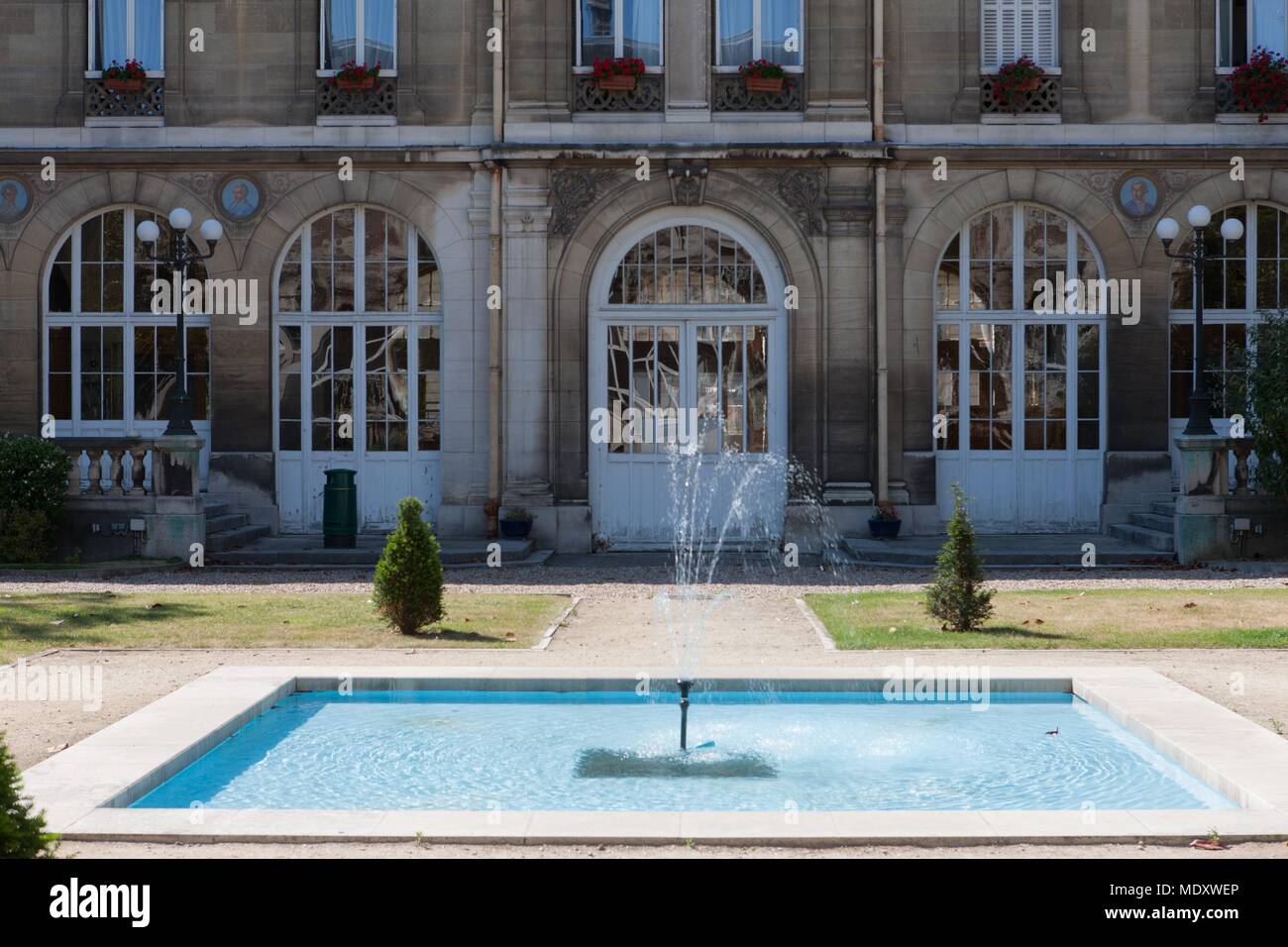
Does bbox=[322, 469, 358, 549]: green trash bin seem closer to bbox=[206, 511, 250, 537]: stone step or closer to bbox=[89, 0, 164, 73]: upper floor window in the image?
bbox=[206, 511, 250, 537]: stone step

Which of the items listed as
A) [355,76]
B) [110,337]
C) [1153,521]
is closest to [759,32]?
[355,76]

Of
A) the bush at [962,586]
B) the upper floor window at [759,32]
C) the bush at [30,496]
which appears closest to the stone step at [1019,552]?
the bush at [962,586]

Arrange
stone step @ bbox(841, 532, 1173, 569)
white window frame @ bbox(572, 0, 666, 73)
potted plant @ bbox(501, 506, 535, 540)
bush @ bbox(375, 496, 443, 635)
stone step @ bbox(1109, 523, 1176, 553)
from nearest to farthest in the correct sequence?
bush @ bbox(375, 496, 443, 635), stone step @ bbox(841, 532, 1173, 569), stone step @ bbox(1109, 523, 1176, 553), potted plant @ bbox(501, 506, 535, 540), white window frame @ bbox(572, 0, 666, 73)

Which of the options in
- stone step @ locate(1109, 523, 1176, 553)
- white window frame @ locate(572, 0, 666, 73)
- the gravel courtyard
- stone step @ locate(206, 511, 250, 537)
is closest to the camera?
the gravel courtyard

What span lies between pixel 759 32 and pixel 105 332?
994 centimetres

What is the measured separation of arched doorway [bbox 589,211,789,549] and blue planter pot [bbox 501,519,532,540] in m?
1.12

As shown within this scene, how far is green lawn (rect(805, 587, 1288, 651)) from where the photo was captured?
40.1 ft

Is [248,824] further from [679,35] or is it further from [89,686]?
[679,35]

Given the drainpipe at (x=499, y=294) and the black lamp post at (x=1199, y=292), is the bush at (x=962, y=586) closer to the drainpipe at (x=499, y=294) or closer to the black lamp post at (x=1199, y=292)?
the black lamp post at (x=1199, y=292)

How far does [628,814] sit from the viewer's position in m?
6.91

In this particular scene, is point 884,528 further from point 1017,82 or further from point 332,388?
point 332,388

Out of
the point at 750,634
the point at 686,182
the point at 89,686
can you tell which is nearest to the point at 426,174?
the point at 686,182

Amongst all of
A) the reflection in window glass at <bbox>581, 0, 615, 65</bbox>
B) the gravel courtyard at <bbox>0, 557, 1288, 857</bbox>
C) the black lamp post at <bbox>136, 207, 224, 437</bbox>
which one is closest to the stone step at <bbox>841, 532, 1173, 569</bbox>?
the gravel courtyard at <bbox>0, 557, 1288, 857</bbox>

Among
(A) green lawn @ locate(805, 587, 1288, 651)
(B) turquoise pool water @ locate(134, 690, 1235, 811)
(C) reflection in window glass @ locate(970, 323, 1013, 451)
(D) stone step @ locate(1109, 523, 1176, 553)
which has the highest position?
(C) reflection in window glass @ locate(970, 323, 1013, 451)
